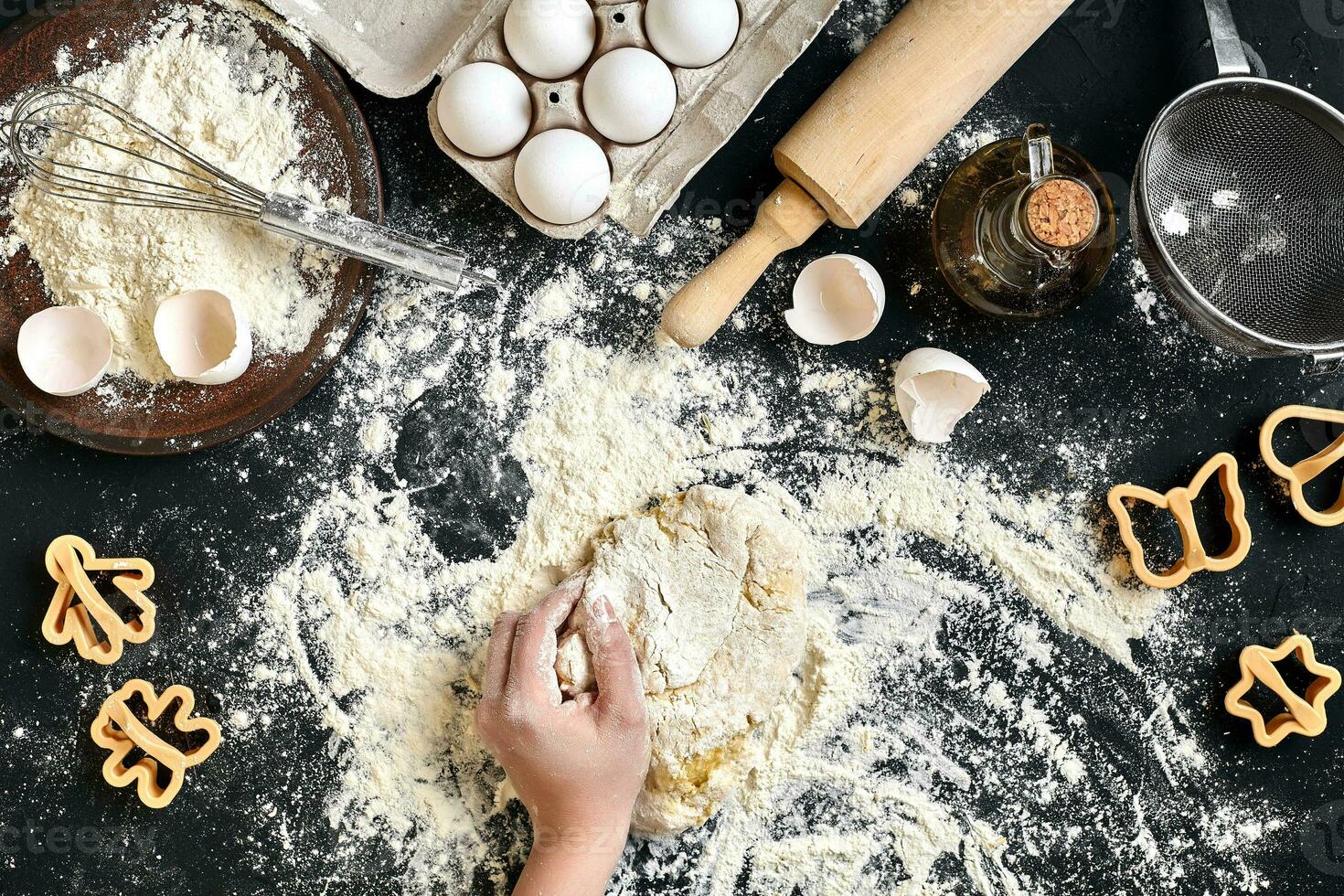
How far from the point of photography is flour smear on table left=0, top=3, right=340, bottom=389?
125cm

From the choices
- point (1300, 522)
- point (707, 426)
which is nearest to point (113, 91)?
point (707, 426)

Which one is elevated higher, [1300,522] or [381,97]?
[1300,522]

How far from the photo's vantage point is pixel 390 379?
4.55ft

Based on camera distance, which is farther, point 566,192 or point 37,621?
point 37,621

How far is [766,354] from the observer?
1396 millimetres

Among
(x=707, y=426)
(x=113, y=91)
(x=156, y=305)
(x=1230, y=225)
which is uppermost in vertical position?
(x=1230, y=225)

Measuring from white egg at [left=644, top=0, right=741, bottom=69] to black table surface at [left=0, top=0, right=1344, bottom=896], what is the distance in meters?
0.17

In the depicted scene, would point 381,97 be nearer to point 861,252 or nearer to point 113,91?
point 113,91

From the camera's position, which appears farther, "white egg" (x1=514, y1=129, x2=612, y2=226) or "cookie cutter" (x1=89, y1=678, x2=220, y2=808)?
"cookie cutter" (x1=89, y1=678, x2=220, y2=808)

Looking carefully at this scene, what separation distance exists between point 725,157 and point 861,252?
27cm

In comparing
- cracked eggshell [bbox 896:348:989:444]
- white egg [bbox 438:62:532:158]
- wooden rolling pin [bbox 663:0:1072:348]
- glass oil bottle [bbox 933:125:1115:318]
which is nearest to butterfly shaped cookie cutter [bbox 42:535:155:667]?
white egg [bbox 438:62:532:158]

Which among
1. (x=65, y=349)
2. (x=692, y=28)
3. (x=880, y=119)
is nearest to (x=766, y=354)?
(x=880, y=119)

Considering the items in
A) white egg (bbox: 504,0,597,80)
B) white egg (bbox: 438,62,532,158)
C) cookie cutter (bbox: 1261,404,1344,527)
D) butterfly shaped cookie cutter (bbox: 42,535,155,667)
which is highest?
cookie cutter (bbox: 1261,404,1344,527)

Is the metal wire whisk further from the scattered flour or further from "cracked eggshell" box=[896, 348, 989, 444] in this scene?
the scattered flour
